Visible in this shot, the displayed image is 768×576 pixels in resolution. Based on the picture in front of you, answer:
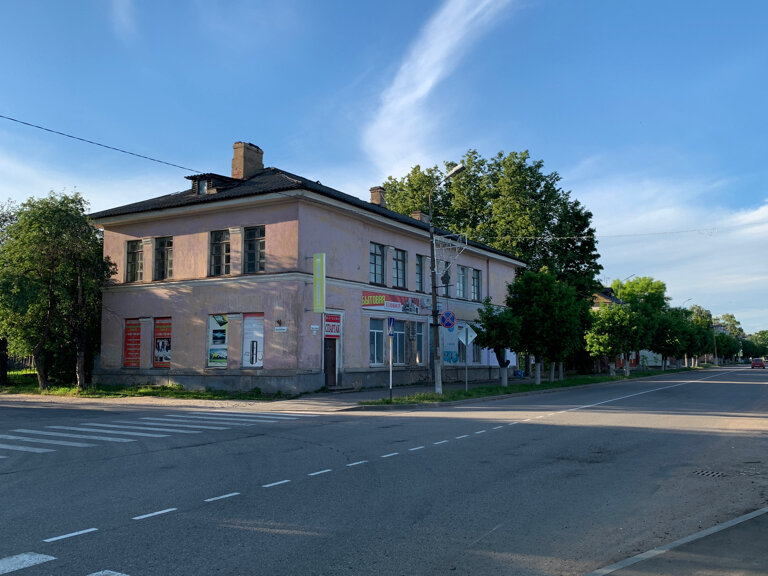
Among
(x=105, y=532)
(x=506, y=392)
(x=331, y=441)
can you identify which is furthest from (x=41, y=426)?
(x=506, y=392)

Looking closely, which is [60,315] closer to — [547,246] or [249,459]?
[249,459]

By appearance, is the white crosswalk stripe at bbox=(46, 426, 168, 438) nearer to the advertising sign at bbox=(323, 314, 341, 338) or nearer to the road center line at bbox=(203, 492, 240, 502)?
the road center line at bbox=(203, 492, 240, 502)

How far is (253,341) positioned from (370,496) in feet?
64.2

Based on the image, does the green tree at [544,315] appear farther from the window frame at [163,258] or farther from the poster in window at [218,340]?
the window frame at [163,258]

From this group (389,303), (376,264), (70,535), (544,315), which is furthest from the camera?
(544,315)

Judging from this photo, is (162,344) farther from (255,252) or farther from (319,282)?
(319,282)

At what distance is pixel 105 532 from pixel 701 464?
858 cm

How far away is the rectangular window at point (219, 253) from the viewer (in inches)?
1093

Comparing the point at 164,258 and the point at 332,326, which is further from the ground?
the point at 164,258

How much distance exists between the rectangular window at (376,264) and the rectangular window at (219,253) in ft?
23.4

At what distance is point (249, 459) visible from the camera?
33.1ft

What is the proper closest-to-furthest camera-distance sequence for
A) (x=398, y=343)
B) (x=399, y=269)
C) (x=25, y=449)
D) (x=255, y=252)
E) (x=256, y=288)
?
(x=25, y=449)
(x=256, y=288)
(x=255, y=252)
(x=398, y=343)
(x=399, y=269)

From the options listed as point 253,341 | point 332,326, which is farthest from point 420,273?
point 253,341

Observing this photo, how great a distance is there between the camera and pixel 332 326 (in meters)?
27.0
